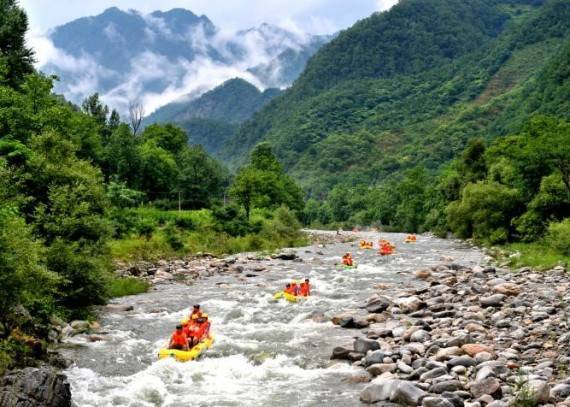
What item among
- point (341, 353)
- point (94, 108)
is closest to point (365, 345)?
point (341, 353)

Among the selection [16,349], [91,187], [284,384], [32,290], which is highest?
[91,187]

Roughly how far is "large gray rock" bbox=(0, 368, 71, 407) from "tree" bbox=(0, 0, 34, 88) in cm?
3702

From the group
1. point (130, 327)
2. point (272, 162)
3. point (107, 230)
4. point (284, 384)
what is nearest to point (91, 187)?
point (107, 230)

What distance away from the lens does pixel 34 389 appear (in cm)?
1134

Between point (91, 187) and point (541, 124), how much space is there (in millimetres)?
40355

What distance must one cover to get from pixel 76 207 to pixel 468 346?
15541 mm

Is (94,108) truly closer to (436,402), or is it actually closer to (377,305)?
(377,305)

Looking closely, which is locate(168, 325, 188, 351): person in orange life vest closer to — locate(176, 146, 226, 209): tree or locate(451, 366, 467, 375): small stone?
locate(451, 366, 467, 375): small stone

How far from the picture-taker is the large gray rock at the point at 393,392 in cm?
1185

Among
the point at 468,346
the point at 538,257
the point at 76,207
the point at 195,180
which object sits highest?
the point at 195,180

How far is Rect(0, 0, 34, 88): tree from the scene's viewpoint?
44312 mm

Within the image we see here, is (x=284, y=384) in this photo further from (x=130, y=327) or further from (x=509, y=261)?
(x=509, y=261)

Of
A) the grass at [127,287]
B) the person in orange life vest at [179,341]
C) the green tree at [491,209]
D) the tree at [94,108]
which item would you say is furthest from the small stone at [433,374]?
the tree at [94,108]

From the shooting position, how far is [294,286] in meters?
26.5
